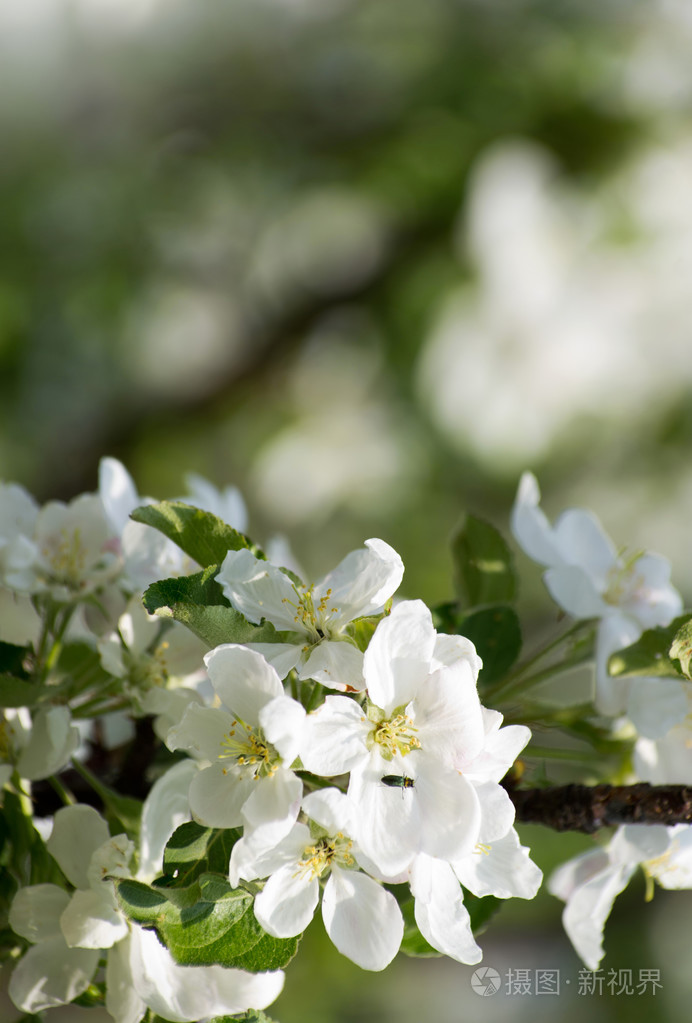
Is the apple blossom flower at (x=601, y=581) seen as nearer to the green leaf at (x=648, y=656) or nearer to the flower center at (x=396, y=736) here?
the green leaf at (x=648, y=656)

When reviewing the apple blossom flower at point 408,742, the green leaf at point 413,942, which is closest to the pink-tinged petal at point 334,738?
the apple blossom flower at point 408,742

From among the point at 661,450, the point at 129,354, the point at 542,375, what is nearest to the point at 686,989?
the point at 661,450

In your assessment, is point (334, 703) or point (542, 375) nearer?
point (334, 703)

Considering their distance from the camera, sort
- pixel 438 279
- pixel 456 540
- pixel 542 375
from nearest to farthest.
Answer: pixel 456 540 → pixel 438 279 → pixel 542 375

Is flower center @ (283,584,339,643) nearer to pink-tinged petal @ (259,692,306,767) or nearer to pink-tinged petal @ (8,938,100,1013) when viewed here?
pink-tinged petal @ (259,692,306,767)

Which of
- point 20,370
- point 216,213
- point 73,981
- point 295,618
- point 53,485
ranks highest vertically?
point 216,213

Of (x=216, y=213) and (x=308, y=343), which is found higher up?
(x=216, y=213)

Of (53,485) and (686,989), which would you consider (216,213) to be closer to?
(53,485)

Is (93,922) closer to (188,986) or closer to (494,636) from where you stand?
(188,986)
